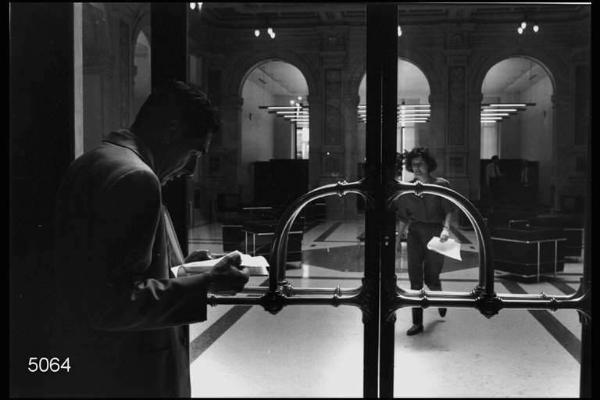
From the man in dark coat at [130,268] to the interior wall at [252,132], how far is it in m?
0.47

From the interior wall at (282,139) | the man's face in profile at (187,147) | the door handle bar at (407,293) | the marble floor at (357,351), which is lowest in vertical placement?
the marble floor at (357,351)

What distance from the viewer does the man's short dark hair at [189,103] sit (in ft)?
4.31

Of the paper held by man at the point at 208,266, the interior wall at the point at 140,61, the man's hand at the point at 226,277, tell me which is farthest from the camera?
the interior wall at the point at 140,61

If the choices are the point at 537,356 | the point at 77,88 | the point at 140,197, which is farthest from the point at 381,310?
the point at 537,356

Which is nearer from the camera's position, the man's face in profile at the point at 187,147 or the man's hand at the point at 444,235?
the man's face in profile at the point at 187,147

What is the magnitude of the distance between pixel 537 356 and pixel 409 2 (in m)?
2.66

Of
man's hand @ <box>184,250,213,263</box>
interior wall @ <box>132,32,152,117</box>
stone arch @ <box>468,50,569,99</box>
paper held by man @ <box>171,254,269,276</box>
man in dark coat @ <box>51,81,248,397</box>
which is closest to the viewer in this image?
man in dark coat @ <box>51,81,248,397</box>

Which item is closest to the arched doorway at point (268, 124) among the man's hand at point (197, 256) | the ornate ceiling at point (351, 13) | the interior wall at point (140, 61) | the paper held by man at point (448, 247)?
the ornate ceiling at point (351, 13)

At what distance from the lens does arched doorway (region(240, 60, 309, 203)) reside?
183 centimetres

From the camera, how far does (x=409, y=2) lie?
1.74 m

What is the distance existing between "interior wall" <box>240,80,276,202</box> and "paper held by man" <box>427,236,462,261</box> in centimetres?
66

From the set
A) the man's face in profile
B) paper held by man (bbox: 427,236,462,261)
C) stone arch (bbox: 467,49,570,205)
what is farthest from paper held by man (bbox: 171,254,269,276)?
stone arch (bbox: 467,49,570,205)

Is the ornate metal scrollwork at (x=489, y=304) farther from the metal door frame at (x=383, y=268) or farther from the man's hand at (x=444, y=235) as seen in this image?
the man's hand at (x=444, y=235)

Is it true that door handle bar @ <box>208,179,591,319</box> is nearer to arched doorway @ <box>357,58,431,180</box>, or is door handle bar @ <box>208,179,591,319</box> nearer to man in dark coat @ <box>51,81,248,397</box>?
arched doorway @ <box>357,58,431,180</box>
